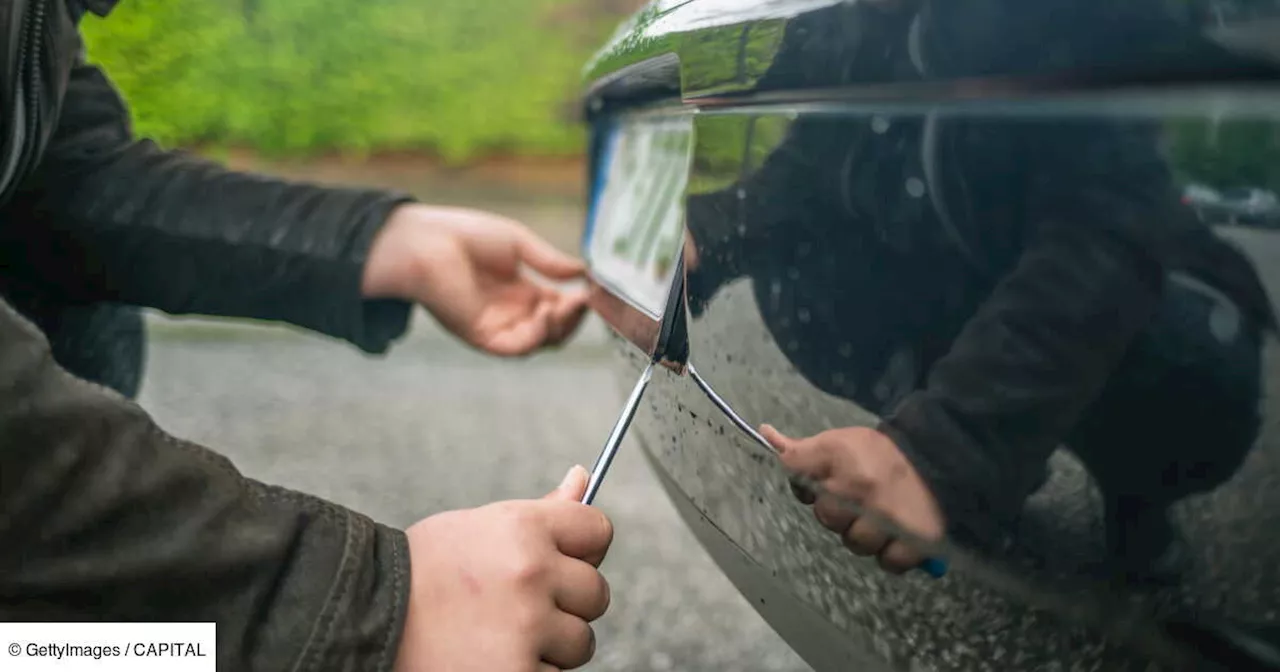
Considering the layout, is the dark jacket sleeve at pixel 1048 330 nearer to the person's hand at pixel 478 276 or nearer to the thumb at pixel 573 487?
the thumb at pixel 573 487

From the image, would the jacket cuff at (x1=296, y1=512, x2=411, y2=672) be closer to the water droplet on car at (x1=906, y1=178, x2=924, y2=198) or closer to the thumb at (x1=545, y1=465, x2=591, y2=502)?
the thumb at (x1=545, y1=465, x2=591, y2=502)

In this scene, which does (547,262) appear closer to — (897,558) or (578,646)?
(578,646)

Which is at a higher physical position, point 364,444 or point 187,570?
point 187,570

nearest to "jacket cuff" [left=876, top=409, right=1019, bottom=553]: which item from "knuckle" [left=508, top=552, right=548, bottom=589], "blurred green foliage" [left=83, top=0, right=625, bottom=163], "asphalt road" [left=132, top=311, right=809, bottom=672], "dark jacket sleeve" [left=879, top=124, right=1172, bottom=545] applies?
"dark jacket sleeve" [left=879, top=124, right=1172, bottom=545]

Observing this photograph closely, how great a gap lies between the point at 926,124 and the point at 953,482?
0.17m

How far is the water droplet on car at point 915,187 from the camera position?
45 cm

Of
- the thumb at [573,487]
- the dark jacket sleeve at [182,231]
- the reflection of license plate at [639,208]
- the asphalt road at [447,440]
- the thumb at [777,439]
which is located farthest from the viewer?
the asphalt road at [447,440]

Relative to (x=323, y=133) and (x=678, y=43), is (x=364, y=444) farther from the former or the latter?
(x=678, y=43)

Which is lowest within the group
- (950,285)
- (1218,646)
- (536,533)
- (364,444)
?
(364,444)

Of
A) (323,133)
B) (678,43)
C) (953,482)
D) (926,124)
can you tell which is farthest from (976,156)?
(323,133)

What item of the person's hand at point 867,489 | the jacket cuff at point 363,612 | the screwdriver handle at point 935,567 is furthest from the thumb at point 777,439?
the jacket cuff at point 363,612

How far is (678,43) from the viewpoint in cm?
65

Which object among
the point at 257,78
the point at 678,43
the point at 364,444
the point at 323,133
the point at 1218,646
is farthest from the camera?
the point at 323,133

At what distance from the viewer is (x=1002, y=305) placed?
0.44 m
